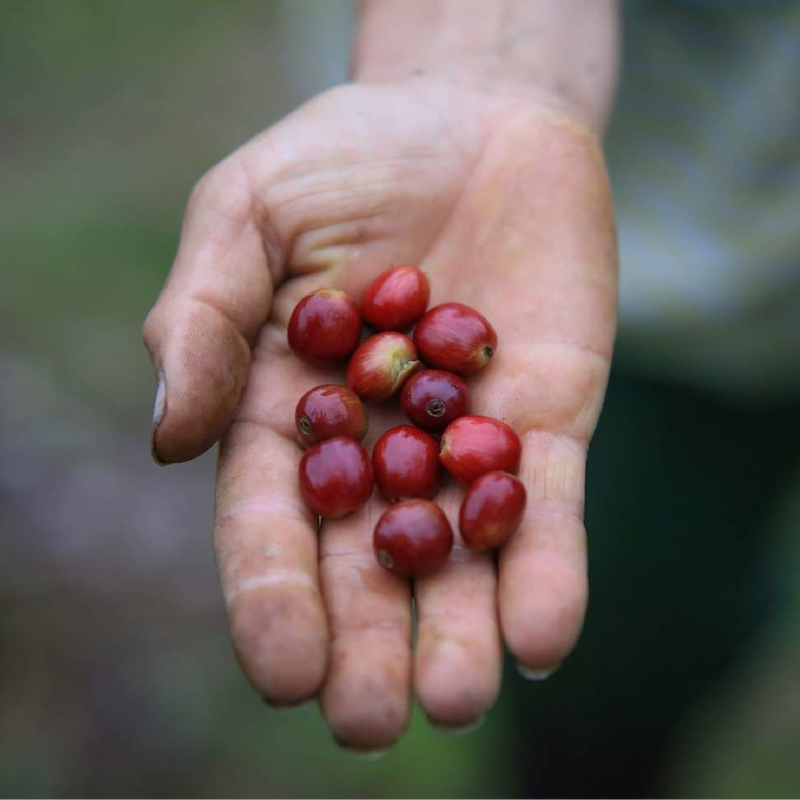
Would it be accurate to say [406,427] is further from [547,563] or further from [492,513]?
[547,563]

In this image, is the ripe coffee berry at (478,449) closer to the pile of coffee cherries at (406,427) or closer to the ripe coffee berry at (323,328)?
the pile of coffee cherries at (406,427)

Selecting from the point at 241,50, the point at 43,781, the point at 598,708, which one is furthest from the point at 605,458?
the point at 241,50

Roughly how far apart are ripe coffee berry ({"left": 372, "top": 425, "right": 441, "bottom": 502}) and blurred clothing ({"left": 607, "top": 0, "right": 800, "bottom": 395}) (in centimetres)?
204

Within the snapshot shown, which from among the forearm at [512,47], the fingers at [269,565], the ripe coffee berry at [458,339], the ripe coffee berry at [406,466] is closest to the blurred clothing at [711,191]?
the forearm at [512,47]

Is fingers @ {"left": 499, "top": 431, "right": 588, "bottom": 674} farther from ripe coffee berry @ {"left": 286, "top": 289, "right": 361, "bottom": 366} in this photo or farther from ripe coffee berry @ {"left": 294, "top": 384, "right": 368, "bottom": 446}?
ripe coffee berry @ {"left": 286, "top": 289, "right": 361, "bottom": 366}

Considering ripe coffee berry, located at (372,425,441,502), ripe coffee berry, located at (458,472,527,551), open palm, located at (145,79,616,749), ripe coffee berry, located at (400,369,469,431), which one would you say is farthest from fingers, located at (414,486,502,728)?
ripe coffee berry, located at (400,369,469,431)

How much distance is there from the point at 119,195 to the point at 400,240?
5.55 meters

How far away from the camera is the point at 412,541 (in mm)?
3092

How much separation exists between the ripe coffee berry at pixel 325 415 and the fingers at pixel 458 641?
699 millimetres

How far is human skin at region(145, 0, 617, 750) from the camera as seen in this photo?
288 cm

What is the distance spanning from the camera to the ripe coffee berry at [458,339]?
149 inches

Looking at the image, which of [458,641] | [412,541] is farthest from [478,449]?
[458,641]

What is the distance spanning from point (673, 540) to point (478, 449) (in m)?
2.28

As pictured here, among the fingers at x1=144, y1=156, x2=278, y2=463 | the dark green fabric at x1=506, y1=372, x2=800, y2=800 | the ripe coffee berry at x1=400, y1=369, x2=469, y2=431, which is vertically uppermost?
the fingers at x1=144, y1=156, x2=278, y2=463
